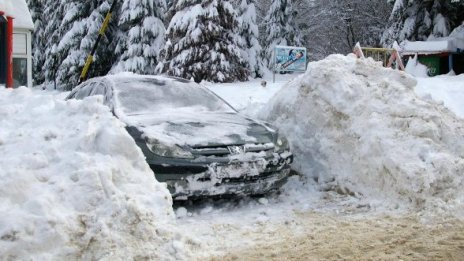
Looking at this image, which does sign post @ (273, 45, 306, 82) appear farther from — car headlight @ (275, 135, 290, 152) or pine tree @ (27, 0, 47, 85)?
pine tree @ (27, 0, 47, 85)

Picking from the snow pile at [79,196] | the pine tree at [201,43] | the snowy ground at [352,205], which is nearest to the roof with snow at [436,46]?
the pine tree at [201,43]

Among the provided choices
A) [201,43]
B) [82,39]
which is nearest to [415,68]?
[201,43]

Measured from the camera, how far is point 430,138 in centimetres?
577

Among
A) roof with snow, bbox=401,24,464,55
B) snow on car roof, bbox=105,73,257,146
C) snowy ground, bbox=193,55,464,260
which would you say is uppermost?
roof with snow, bbox=401,24,464,55

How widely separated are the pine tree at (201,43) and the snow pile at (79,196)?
15171mm

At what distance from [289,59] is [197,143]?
11492 mm

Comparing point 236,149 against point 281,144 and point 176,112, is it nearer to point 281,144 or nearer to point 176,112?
point 281,144

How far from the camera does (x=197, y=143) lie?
5.31m

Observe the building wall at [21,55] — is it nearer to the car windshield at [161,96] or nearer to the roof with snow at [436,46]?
the car windshield at [161,96]

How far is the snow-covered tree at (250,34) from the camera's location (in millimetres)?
24219

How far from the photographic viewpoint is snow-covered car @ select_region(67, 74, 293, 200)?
5176 mm

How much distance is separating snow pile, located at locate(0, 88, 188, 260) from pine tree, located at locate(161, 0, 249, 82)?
15171 mm

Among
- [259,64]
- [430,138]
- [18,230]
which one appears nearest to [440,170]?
[430,138]

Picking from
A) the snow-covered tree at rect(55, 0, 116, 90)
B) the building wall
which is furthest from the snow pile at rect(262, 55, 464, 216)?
the snow-covered tree at rect(55, 0, 116, 90)
